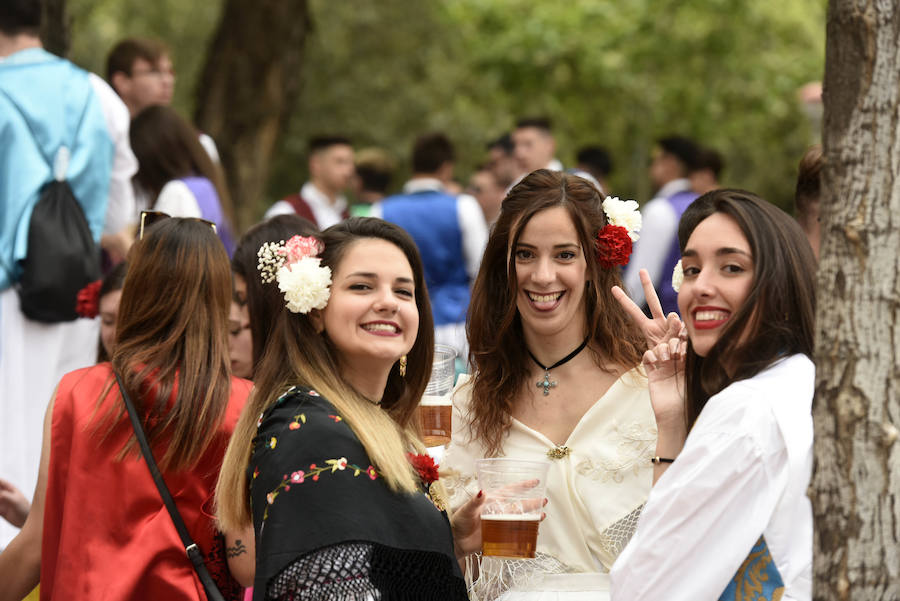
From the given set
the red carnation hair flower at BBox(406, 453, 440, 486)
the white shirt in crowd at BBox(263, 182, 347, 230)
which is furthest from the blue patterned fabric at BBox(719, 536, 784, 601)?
the white shirt in crowd at BBox(263, 182, 347, 230)

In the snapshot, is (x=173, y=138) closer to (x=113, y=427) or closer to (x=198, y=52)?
(x=113, y=427)

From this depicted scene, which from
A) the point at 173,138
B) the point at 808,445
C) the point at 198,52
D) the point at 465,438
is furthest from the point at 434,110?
the point at 808,445

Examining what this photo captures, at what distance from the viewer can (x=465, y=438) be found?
4.25m

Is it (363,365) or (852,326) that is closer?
(852,326)

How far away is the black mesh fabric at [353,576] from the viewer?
3043mm

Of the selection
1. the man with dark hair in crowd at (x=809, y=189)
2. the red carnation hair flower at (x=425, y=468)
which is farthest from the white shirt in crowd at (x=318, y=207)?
the red carnation hair flower at (x=425, y=468)

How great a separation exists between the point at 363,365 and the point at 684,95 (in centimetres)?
1956

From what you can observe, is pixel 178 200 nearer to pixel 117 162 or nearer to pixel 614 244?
pixel 117 162

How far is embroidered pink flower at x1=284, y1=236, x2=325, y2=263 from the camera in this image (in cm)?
367

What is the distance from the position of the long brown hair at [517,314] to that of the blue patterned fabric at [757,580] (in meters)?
1.44

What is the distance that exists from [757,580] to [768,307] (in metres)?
0.70

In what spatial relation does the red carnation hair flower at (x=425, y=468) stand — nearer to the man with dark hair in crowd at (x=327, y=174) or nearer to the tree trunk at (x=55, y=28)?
the tree trunk at (x=55, y=28)

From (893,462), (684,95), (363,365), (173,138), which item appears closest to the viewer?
(893,462)

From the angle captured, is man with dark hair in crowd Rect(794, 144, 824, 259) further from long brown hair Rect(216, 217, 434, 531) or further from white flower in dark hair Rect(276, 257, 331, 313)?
white flower in dark hair Rect(276, 257, 331, 313)
